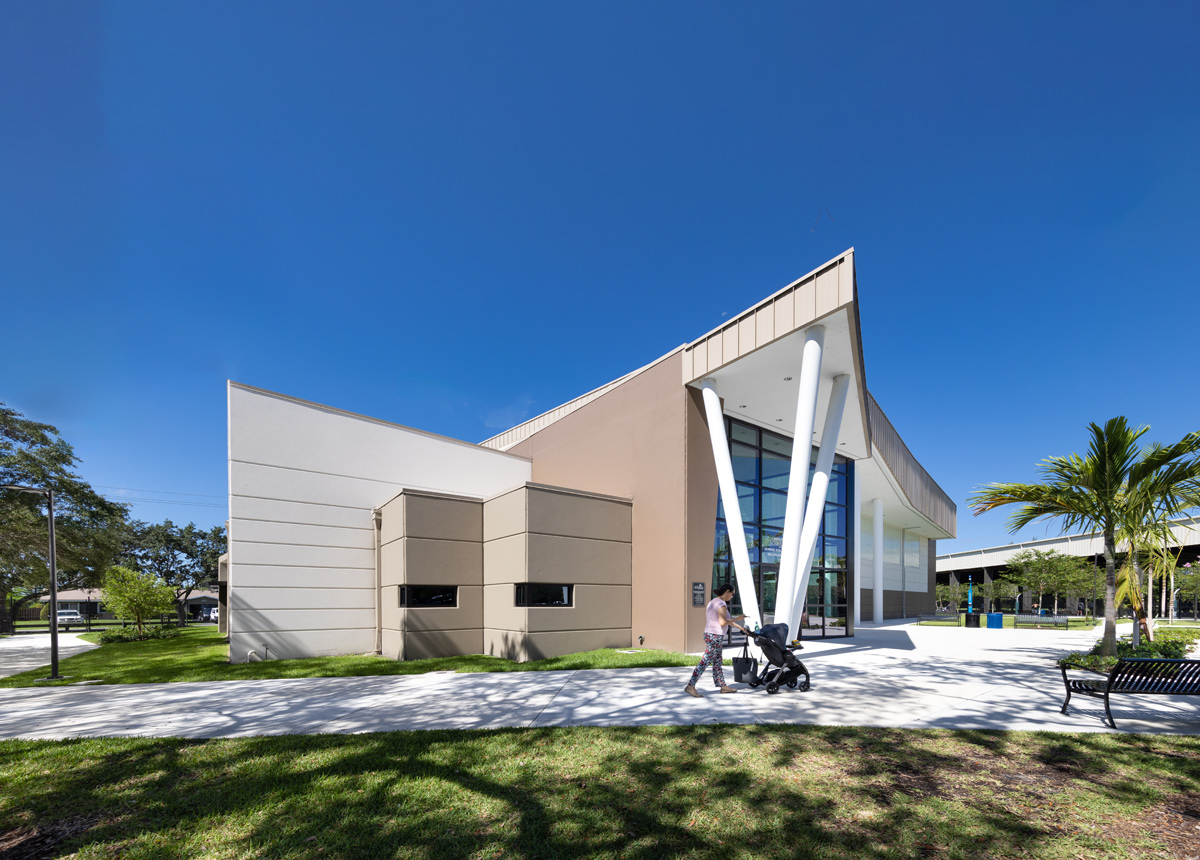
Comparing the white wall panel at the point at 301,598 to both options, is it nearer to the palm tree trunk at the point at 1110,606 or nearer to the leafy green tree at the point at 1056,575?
the palm tree trunk at the point at 1110,606

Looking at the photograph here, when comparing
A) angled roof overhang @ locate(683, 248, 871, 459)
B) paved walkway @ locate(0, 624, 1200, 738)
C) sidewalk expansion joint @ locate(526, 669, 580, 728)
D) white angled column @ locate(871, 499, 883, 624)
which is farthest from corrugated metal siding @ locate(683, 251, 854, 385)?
white angled column @ locate(871, 499, 883, 624)

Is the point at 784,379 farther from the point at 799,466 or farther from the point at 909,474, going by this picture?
the point at 909,474

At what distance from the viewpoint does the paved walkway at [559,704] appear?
7402 millimetres

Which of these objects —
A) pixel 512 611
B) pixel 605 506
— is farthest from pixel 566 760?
pixel 605 506

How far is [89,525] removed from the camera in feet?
91.2

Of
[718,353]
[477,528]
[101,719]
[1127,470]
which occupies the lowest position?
[101,719]

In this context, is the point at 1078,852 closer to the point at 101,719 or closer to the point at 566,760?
the point at 566,760

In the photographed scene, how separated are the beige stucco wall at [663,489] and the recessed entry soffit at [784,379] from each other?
127 cm

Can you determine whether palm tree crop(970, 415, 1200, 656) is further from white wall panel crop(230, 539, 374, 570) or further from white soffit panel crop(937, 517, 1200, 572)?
white soffit panel crop(937, 517, 1200, 572)

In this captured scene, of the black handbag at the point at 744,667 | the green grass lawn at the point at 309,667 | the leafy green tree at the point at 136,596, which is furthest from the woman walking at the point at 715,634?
the leafy green tree at the point at 136,596

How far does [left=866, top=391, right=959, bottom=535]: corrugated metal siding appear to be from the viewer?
2172 centimetres

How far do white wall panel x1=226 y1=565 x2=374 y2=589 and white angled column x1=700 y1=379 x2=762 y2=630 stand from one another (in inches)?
410

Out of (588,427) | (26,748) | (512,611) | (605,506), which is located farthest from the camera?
(588,427)

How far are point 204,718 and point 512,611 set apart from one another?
6.97 m
